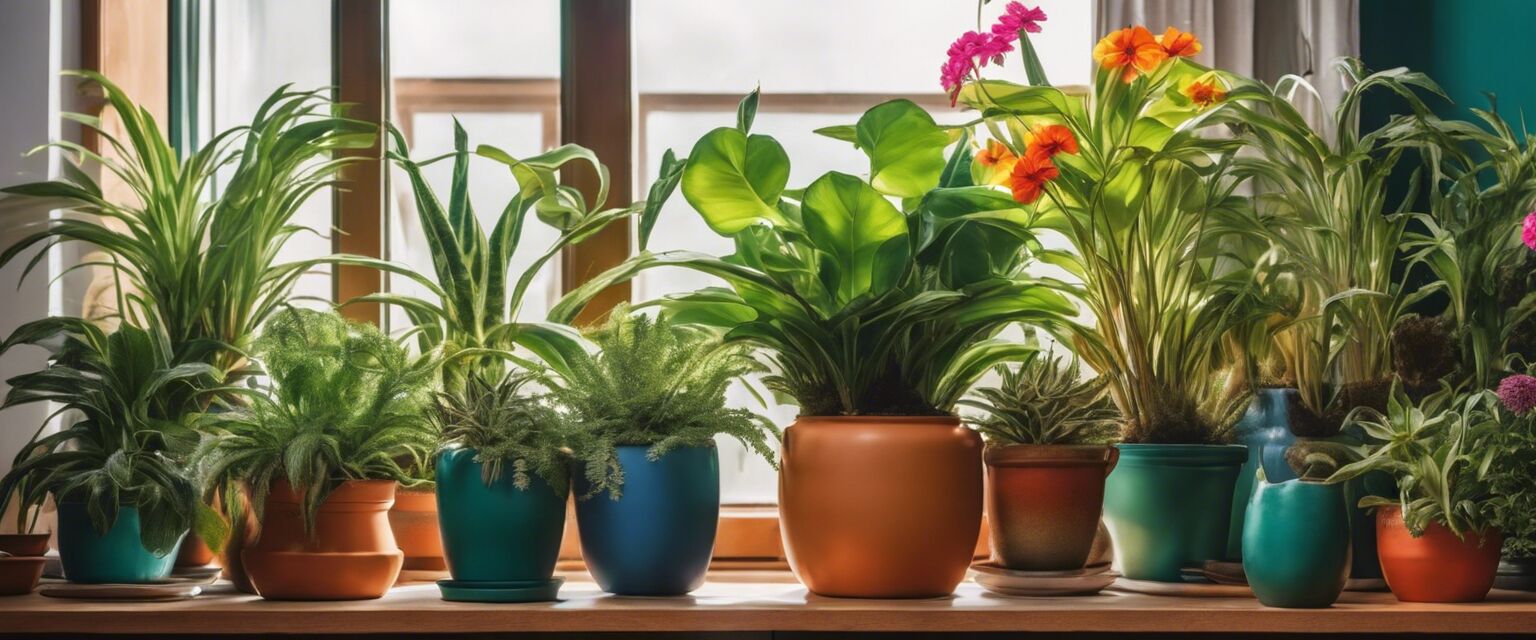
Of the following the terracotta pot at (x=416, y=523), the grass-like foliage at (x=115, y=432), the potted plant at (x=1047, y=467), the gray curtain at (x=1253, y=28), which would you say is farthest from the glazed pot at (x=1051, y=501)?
the grass-like foliage at (x=115, y=432)

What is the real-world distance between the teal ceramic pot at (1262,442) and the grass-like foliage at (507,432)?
861mm

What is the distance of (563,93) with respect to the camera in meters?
1.98

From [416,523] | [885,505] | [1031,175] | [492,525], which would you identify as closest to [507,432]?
[492,525]

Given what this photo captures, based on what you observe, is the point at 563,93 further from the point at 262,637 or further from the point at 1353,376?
the point at 1353,376

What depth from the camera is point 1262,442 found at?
1.62 metres

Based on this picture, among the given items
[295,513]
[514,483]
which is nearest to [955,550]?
[514,483]

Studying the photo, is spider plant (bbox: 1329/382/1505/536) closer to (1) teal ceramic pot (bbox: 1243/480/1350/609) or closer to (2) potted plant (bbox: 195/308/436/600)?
(1) teal ceramic pot (bbox: 1243/480/1350/609)

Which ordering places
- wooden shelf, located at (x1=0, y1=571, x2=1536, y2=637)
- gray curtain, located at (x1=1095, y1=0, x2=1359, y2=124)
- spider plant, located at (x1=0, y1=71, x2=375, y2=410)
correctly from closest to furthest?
wooden shelf, located at (x1=0, y1=571, x2=1536, y2=637) → spider plant, located at (x1=0, y1=71, x2=375, y2=410) → gray curtain, located at (x1=1095, y1=0, x2=1359, y2=124)

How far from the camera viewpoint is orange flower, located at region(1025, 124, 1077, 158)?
1530mm

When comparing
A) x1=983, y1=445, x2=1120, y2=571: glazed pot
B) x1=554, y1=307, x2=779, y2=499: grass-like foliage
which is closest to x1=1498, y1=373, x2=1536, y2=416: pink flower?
x1=983, y1=445, x2=1120, y2=571: glazed pot

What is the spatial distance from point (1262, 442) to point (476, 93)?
4.26 feet

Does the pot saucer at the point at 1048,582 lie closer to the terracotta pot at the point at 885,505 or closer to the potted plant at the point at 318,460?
the terracotta pot at the point at 885,505

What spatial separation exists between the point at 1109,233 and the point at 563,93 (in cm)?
89

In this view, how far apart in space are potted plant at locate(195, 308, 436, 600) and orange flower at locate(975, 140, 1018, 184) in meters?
0.78
